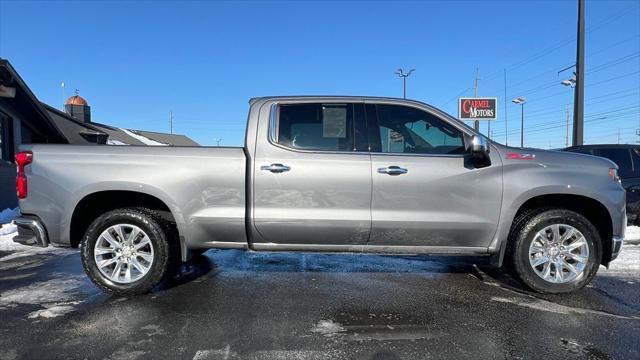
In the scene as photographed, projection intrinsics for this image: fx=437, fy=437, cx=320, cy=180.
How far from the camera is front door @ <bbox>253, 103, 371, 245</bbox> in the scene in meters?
4.33

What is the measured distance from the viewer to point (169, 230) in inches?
179

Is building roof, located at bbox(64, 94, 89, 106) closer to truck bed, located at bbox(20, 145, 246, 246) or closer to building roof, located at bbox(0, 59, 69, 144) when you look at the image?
building roof, located at bbox(0, 59, 69, 144)

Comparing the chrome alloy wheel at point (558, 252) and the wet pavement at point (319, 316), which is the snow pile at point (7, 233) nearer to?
the wet pavement at point (319, 316)

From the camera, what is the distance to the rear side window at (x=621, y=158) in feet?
26.9

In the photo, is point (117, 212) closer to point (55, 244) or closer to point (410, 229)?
point (55, 244)

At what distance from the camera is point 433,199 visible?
14.3 ft

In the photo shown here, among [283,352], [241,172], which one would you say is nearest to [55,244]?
[241,172]

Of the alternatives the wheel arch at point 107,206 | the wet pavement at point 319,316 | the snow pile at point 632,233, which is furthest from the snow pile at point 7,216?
the snow pile at point 632,233

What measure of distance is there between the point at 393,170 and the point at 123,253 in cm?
287

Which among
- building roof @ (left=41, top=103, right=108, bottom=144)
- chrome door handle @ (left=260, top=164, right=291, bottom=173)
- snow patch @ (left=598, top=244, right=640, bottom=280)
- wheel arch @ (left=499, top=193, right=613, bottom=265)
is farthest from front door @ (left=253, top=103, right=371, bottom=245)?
building roof @ (left=41, top=103, right=108, bottom=144)

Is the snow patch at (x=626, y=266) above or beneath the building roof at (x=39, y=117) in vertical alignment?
beneath

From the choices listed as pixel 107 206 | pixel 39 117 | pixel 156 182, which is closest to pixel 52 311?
pixel 107 206

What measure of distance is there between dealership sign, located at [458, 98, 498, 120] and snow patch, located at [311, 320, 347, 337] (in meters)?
15.5

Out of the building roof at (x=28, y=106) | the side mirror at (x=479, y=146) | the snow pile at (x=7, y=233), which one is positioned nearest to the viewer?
the side mirror at (x=479, y=146)
